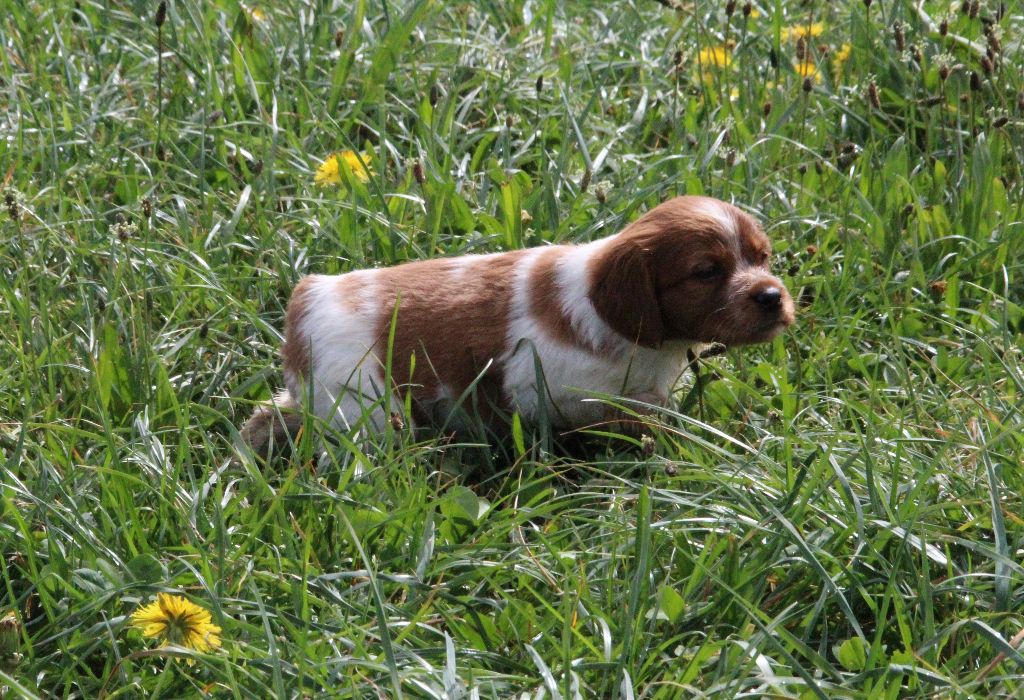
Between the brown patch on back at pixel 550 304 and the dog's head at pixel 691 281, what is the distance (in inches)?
4.4

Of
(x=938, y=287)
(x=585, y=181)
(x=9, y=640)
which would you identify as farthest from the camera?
(x=585, y=181)

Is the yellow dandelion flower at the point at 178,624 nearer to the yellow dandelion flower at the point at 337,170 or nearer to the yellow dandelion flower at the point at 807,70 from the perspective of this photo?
the yellow dandelion flower at the point at 337,170

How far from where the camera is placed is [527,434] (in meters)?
4.27

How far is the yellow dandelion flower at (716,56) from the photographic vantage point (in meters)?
5.68

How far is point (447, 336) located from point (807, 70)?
2533mm

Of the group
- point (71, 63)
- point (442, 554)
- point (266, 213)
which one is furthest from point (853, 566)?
point (71, 63)

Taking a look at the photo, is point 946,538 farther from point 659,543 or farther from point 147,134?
point 147,134

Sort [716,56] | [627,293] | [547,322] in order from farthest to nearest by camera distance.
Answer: [716,56] < [547,322] < [627,293]

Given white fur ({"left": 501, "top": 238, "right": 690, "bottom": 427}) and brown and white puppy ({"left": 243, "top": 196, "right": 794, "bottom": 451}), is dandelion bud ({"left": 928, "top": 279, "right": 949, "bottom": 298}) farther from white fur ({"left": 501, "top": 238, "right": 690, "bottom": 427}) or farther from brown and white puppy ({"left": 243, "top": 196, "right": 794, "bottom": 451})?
white fur ({"left": 501, "top": 238, "right": 690, "bottom": 427})

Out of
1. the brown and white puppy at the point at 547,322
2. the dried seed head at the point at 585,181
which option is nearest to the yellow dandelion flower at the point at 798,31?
the dried seed head at the point at 585,181

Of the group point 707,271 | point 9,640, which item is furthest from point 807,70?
point 9,640

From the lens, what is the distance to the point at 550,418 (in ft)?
13.9

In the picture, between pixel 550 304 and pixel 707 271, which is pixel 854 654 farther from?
pixel 550 304

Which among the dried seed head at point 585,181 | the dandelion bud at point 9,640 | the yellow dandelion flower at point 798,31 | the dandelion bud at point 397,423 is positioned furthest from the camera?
the yellow dandelion flower at point 798,31
